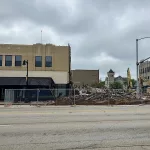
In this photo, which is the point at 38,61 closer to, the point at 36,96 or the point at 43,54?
the point at 43,54

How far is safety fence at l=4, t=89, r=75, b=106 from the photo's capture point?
123 feet

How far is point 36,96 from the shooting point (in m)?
38.4

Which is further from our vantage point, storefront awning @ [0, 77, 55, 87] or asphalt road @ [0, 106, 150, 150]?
storefront awning @ [0, 77, 55, 87]

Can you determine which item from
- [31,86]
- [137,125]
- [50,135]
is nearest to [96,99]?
[31,86]

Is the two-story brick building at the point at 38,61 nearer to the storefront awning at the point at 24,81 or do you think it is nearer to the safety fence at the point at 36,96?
the storefront awning at the point at 24,81

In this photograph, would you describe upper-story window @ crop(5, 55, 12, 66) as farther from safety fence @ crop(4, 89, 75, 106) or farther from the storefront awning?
safety fence @ crop(4, 89, 75, 106)

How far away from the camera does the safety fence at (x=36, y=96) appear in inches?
1478

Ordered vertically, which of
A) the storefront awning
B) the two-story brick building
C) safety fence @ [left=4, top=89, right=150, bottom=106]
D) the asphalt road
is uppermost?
the two-story brick building

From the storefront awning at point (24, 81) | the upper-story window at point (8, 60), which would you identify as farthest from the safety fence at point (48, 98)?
the upper-story window at point (8, 60)

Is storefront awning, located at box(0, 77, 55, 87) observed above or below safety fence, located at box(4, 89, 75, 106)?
above

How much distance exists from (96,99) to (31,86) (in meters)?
10.7

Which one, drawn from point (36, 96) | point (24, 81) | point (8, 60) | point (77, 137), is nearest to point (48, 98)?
point (36, 96)

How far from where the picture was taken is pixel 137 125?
46.4 ft

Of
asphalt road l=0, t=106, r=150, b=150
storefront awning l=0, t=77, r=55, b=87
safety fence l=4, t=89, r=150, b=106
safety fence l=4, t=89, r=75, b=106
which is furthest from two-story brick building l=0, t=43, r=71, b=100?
asphalt road l=0, t=106, r=150, b=150
